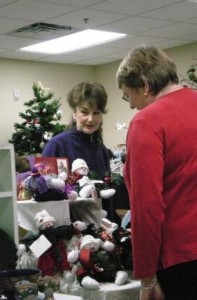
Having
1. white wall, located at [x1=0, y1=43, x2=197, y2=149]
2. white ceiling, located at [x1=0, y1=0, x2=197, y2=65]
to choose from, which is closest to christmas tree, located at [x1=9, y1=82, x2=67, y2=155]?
white wall, located at [x1=0, y1=43, x2=197, y2=149]

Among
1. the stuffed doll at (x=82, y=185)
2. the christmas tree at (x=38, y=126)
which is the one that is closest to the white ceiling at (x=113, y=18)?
the christmas tree at (x=38, y=126)

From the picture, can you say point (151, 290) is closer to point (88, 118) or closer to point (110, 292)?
point (110, 292)

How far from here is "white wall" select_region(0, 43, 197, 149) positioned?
22.4 ft

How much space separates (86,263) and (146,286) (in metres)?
0.56

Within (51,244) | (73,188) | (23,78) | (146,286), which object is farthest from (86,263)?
(23,78)

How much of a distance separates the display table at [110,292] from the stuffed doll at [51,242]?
110 millimetres

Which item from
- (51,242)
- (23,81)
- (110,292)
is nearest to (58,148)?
(51,242)

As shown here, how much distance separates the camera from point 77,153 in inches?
102

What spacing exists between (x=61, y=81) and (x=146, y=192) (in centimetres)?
613

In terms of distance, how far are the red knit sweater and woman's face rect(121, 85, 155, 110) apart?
11cm

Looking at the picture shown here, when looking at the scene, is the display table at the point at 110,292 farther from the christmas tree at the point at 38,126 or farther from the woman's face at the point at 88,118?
the christmas tree at the point at 38,126

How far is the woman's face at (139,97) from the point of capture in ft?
5.54

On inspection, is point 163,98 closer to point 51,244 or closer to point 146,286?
point 146,286

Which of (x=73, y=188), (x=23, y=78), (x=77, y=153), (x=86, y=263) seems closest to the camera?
(x=86, y=263)
